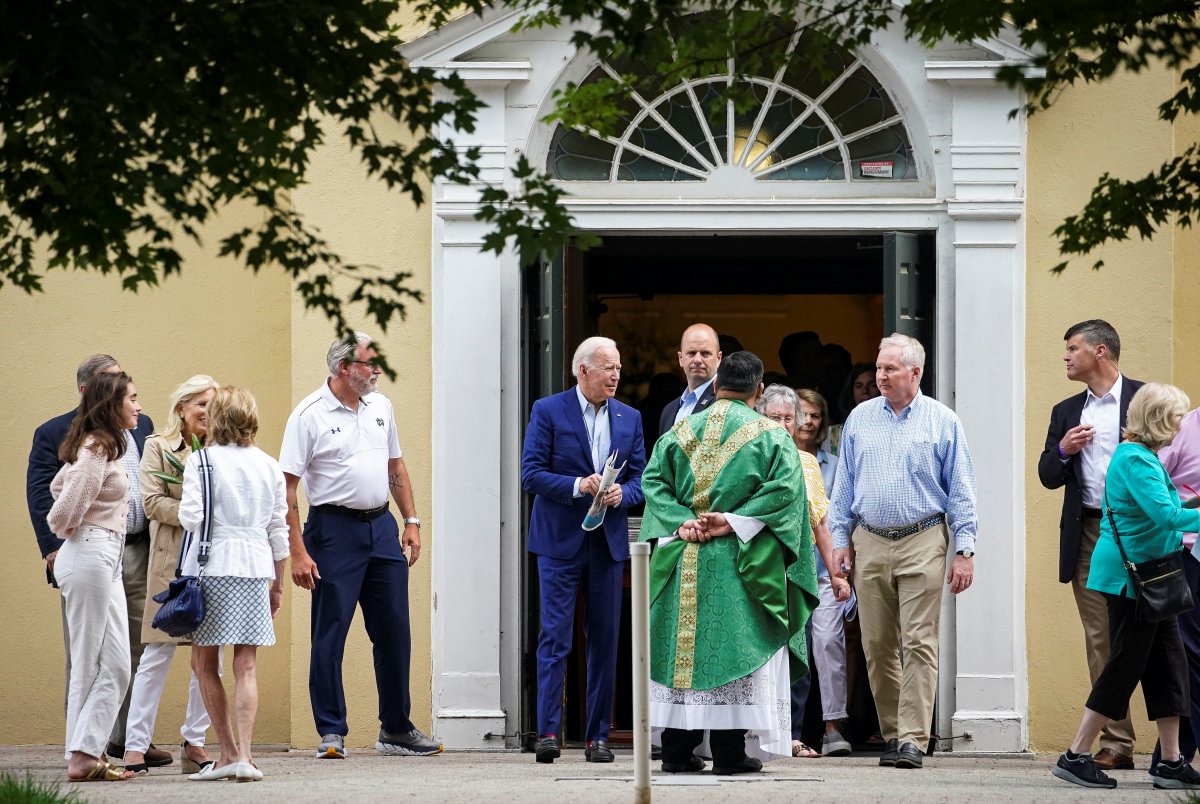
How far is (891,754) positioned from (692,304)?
22.4 ft

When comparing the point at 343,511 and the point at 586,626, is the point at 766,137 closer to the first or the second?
the point at 586,626

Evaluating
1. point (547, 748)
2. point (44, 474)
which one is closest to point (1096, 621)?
point (547, 748)

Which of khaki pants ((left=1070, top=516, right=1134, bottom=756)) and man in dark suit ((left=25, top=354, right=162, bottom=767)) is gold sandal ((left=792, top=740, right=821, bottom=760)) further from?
man in dark suit ((left=25, top=354, right=162, bottom=767))

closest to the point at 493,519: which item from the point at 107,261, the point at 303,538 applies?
the point at 303,538

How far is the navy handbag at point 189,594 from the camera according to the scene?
8.51m

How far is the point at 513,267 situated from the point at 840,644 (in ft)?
9.32

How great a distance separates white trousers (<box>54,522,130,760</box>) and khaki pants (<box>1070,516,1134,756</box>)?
15.7ft

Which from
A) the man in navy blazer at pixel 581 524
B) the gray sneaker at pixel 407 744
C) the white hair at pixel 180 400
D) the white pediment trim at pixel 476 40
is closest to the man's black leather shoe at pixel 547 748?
the man in navy blazer at pixel 581 524

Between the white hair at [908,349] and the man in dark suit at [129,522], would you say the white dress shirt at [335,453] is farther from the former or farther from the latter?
the white hair at [908,349]

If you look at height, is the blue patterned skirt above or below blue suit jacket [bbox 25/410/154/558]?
below

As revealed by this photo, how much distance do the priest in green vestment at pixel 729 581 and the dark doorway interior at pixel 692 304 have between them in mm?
2161

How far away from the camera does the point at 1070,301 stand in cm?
1084

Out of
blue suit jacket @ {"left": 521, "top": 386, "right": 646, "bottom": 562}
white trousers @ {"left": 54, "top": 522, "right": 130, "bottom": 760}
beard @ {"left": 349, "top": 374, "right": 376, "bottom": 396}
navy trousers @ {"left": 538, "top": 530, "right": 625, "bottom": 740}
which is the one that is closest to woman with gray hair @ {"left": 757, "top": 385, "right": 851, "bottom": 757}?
blue suit jacket @ {"left": 521, "top": 386, "right": 646, "bottom": 562}

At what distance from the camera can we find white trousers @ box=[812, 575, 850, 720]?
10297 millimetres
